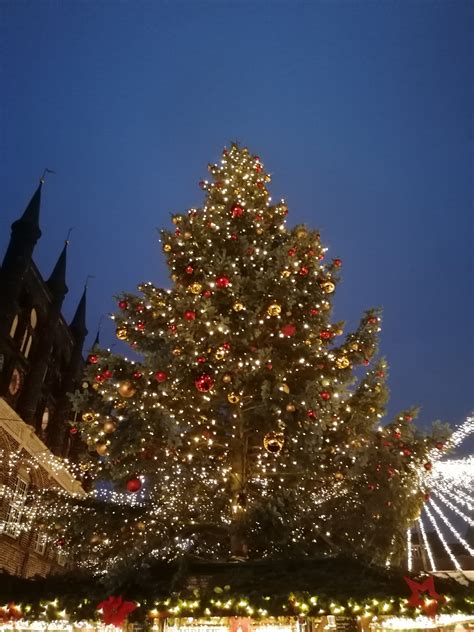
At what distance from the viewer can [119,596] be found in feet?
20.1

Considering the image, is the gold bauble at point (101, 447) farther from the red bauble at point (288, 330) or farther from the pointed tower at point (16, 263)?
the pointed tower at point (16, 263)

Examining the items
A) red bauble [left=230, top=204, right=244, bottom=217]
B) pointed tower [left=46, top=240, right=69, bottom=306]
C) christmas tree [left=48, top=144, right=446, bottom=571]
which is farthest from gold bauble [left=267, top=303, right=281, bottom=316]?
pointed tower [left=46, top=240, right=69, bottom=306]

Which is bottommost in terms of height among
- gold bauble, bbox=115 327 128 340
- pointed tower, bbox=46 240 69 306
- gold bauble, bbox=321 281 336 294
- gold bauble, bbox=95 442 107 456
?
gold bauble, bbox=95 442 107 456

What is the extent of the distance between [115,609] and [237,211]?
323 inches

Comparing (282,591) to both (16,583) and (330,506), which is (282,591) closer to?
(16,583)

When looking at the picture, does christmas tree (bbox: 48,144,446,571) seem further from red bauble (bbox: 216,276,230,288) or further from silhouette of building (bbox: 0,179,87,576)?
silhouette of building (bbox: 0,179,87,576)

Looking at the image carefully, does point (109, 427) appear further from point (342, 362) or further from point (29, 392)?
point (29, 392)

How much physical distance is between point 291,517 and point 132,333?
5.20 metres

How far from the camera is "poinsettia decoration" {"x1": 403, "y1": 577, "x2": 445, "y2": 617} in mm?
5906

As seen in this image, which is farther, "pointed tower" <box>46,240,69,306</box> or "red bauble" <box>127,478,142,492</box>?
"pointed tower" <box>46,240,69,306</box>

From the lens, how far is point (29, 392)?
781 inches

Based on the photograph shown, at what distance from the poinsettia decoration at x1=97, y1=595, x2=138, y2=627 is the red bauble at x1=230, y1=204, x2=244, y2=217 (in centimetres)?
806

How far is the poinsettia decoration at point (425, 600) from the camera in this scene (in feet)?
19.4

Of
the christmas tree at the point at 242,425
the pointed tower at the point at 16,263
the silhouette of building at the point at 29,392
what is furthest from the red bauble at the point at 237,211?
the pointed tower at the point at 16,263
